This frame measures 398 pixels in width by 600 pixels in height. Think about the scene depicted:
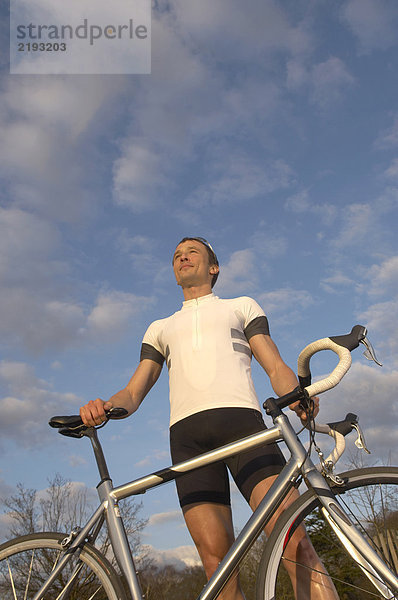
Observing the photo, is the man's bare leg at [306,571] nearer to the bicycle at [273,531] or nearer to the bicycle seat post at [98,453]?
the bicycle at [273,531]

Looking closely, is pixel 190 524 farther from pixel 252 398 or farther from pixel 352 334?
pixel 352 334

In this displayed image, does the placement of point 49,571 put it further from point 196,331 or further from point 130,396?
point 196,331

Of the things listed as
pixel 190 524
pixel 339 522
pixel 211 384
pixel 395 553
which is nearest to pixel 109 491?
pixel 190 524

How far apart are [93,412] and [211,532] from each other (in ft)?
2.65

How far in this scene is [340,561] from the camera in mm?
2035

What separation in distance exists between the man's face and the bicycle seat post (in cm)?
119

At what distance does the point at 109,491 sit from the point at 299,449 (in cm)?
87

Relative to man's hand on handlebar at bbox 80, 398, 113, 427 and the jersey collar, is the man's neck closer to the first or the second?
the jersey collar

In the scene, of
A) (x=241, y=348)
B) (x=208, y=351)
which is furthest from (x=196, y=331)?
(x=241, y=348)

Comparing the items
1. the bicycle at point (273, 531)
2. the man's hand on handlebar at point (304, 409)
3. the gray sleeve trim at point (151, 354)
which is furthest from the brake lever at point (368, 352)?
the gray sleeve trim at point (151, 354)

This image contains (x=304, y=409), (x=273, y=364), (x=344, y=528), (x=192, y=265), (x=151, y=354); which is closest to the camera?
(x=344, y=528)

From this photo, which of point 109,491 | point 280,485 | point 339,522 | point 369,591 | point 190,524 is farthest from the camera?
point 190,524

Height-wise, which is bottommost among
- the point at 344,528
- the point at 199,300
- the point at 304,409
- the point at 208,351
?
the point at 344,528

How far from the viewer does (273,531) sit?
194 cm
